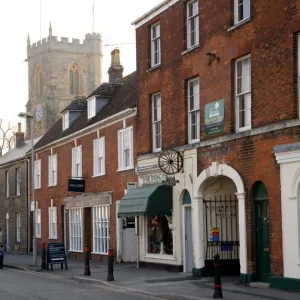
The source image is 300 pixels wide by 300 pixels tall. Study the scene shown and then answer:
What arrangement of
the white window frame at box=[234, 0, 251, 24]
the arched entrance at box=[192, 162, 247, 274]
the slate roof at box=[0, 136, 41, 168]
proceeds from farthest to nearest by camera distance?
the slate roof at box=[0, 136, 41, 168] → the arched entrance at box=[192, 162, 247, 274] → the white window frame at box=[234, 0, 251, 24]

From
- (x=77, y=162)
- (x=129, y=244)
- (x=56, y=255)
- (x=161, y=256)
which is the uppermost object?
(x=77, y=162)

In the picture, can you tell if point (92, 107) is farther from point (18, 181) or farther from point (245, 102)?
point (245, 102)

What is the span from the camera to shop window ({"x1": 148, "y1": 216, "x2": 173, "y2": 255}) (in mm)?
24391

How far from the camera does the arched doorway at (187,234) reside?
2300cm

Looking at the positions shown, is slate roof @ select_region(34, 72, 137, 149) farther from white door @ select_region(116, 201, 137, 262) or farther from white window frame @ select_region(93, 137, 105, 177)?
white door @ select_region(116, 201, 137, 262)

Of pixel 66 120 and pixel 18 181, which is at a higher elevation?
pixel 66 120

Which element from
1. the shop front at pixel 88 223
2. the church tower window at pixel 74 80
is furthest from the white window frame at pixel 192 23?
the church tower window at pixel 74 80

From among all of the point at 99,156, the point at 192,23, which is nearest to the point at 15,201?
the point at 99,156

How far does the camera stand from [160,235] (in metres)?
25.0

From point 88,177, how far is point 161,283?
42.5ft

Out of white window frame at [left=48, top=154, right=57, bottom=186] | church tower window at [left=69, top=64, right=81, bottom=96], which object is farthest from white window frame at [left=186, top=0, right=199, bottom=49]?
church tower window at [left=69, top=64, right=81, bottom=96]

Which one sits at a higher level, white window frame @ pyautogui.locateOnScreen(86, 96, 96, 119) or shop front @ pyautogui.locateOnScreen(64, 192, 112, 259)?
white window frame @ pyautogui.locateOnScreen(86, 96, 96, 119)

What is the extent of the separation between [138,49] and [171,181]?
593cm

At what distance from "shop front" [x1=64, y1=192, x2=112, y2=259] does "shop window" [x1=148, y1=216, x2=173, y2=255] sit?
4937mm
